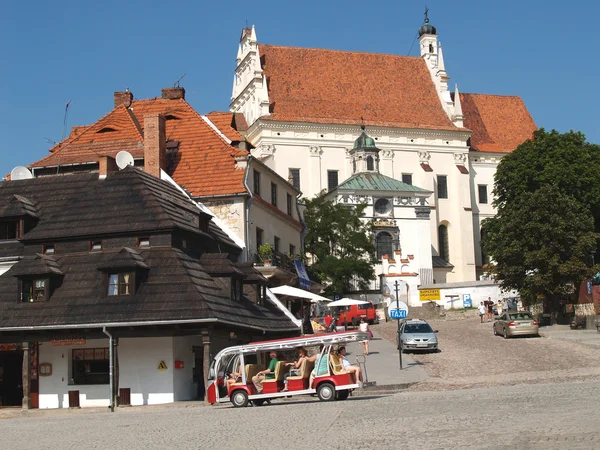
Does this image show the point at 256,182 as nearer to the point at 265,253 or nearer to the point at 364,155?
the point at 265,253

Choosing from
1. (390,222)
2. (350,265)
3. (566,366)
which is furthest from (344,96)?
(566,366)

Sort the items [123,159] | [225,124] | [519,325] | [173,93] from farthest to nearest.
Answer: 1. [173,93]
2. [225,124]
3. [519,325]
4. [123,159]

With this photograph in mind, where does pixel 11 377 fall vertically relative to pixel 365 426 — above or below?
above

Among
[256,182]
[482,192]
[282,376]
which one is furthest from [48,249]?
[482,192]

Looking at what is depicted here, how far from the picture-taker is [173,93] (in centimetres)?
4375

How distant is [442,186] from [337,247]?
2916 centimetres

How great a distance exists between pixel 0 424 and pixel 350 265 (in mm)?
40794

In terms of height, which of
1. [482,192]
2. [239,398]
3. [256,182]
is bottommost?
[239,398]

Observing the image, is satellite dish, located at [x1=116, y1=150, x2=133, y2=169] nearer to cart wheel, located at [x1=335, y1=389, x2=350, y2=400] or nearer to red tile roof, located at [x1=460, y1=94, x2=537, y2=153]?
cart wheel, located at [x1=335, y1=389, x2=350, y2=400]

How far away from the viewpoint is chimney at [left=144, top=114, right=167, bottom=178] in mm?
36688

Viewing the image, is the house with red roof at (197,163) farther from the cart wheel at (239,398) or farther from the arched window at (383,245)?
the arched window at (383,245)

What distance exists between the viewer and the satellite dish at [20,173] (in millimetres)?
36594

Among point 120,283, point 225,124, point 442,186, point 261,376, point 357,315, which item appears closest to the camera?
point 261,376

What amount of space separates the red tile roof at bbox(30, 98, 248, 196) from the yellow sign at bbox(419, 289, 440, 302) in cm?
3256
